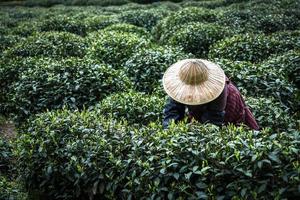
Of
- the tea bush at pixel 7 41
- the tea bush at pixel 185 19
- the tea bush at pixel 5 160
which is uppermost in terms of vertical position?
the tea bush at pixel 185 19

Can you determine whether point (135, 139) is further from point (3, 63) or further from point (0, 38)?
point (0, 38)

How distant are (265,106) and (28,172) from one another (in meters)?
3.22

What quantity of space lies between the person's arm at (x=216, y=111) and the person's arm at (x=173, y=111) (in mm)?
245

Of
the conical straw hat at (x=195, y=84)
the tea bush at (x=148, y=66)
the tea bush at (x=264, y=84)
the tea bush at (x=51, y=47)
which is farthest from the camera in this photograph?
the tea bush at (x=51, y=47)

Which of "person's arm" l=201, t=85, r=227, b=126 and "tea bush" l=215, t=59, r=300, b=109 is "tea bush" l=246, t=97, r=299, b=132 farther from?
"person's arm" l=201, t=85, r=227, b=126

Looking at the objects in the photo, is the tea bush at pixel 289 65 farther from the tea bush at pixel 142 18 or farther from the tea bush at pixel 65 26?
the tea bush at pixel 142 18

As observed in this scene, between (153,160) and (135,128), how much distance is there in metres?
0.77

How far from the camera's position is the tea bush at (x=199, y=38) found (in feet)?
30.9

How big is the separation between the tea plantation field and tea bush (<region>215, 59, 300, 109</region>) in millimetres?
16

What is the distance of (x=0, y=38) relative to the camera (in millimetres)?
11102

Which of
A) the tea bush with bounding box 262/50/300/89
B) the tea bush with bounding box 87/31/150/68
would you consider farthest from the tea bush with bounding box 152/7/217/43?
the tea bush with bounding box 262/50/300/89

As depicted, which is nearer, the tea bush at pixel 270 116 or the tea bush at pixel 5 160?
the tea bush at pixel 270 116

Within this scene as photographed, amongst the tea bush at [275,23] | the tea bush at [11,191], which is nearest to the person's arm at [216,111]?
the tea bush at [11,191]

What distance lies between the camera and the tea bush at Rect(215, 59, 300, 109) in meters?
6.18
